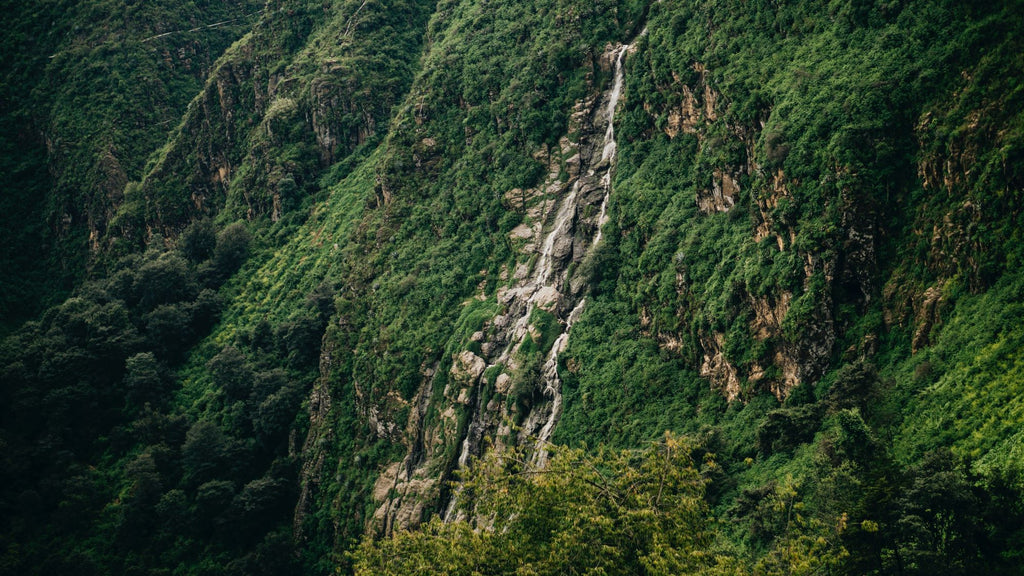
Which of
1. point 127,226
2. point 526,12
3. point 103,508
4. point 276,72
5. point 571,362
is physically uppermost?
point 526,12

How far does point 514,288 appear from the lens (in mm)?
55875

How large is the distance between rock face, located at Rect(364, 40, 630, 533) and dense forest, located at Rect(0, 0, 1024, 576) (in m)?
0.27

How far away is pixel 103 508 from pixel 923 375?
219 ft

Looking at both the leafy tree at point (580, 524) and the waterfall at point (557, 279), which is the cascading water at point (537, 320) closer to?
the waterfall at point (557, 279)

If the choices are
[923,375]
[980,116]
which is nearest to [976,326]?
[923,375]

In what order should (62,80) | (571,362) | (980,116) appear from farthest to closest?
1. (62,80)
2. (571,362)
3. (980,116)

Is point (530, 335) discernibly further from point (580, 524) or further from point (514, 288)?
point (580, 524)

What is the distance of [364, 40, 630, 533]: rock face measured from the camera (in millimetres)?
49844

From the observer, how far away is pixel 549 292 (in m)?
52.9

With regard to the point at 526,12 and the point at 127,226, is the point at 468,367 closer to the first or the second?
the point at 526,12

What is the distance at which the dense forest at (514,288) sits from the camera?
27391mm

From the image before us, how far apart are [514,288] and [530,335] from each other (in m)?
5.20

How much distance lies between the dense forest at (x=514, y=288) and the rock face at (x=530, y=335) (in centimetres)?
27

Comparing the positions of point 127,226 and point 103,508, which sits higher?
point 127,226
